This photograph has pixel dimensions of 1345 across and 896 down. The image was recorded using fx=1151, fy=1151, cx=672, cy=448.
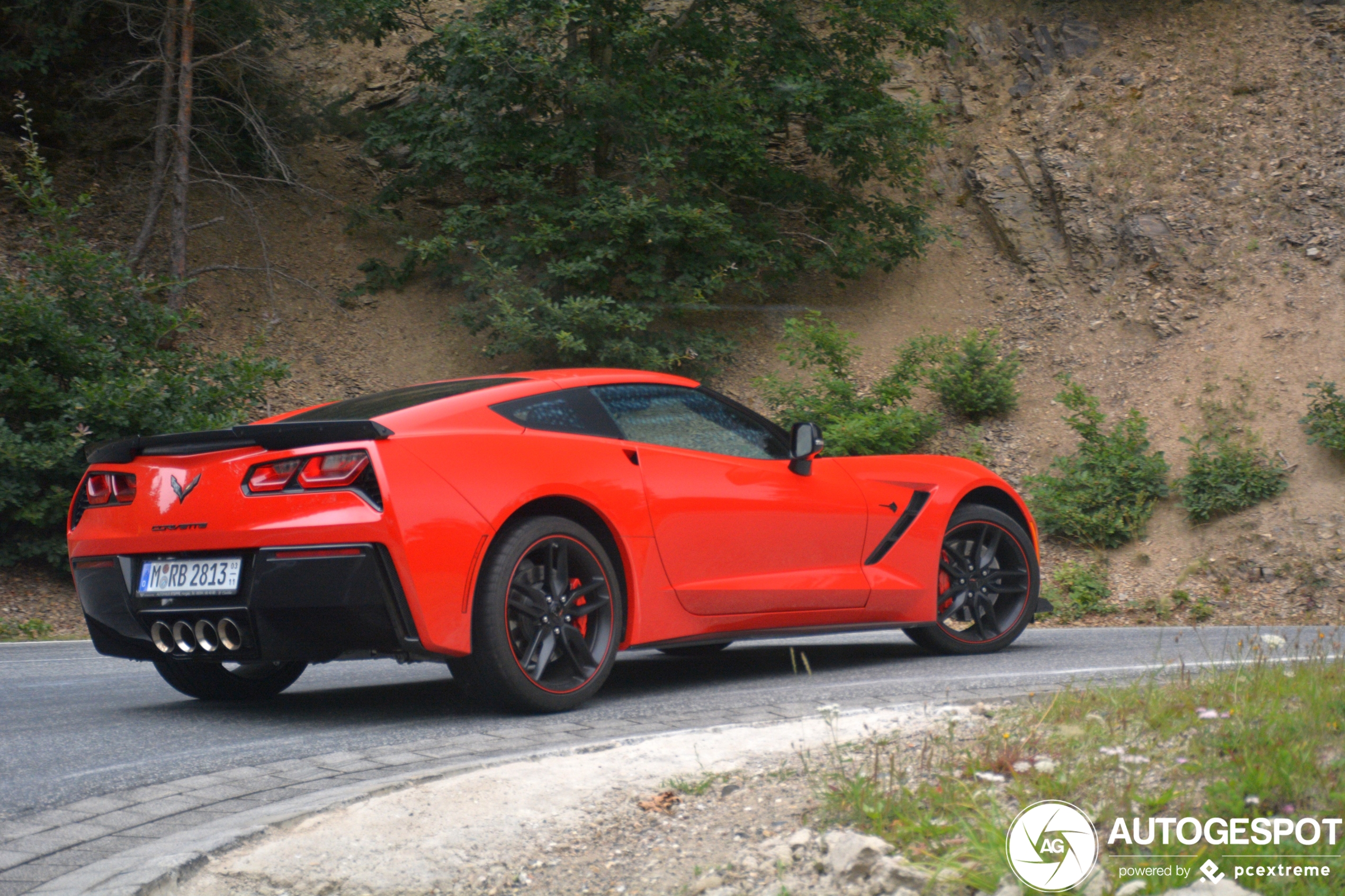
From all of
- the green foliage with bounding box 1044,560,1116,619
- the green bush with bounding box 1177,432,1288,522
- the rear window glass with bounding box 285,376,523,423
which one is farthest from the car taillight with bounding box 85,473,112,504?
the green bush with bounding box 1177,432,1288,522

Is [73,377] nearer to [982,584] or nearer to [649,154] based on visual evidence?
[649,154]

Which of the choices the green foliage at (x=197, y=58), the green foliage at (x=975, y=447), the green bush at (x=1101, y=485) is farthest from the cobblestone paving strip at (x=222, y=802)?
the green foliage at (x=197, y=58)

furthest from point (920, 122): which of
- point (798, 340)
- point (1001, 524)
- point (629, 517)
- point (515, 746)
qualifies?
point (515, 746)

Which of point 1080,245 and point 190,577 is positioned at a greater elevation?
point 1080,245

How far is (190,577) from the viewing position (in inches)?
176

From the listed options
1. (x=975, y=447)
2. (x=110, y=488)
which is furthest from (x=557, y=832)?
(x=975, y=447)

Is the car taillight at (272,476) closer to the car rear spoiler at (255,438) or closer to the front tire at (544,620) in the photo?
the car rear spoiler at (255,438)

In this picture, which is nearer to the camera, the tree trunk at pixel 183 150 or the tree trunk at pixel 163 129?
the tree trunk at pixel 183 150

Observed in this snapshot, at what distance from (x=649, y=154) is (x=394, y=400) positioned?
493 inches

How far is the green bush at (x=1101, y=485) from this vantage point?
40.4 ft

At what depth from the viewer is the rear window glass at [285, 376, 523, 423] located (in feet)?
15.1

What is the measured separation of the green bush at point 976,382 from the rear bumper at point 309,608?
1195 cm

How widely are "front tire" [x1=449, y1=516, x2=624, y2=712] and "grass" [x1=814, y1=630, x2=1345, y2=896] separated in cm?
146

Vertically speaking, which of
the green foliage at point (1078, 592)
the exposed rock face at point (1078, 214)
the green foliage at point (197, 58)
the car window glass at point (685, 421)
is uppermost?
the green foliage at point (197, 58)
